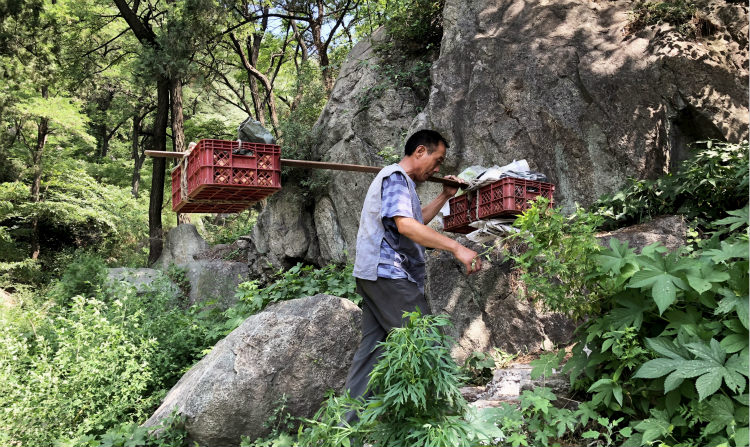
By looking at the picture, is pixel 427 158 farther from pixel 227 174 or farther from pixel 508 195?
pixel 227 174

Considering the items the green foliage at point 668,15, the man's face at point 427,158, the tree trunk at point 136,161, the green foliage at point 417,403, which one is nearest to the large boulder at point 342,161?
the green foliage at point 668,15

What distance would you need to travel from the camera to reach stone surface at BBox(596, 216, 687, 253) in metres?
5.89

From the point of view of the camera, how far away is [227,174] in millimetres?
5066

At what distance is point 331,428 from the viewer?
3.05m

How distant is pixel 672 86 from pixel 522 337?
3.66 metres

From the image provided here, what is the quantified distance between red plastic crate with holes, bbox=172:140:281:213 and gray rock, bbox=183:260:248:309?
575 cm

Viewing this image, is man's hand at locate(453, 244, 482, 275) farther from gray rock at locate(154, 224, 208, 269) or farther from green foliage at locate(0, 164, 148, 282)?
green foliage at locate(0, 164, 148, 282)

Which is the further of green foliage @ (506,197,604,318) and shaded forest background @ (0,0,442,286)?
shaded forest background @ (0,0,442,286)

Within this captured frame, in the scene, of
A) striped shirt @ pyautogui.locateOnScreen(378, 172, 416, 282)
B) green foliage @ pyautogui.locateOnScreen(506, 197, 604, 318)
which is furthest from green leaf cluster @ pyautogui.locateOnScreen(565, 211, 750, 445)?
striped shirt @ pyautogui.locateOnScreen(378, 172, 416, 282)

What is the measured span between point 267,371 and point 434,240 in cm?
235

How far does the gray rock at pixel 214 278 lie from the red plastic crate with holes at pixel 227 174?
5751 mm

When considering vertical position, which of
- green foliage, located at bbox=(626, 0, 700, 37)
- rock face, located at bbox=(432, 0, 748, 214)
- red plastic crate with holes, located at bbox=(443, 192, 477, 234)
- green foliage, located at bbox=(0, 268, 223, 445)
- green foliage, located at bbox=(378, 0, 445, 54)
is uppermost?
green foliage, located at bbox=(378, 0, 445, 54)

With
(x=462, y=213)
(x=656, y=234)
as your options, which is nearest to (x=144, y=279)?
(x=462, y=213)

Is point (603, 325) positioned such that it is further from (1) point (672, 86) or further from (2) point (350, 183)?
(2) point (350, 183)
